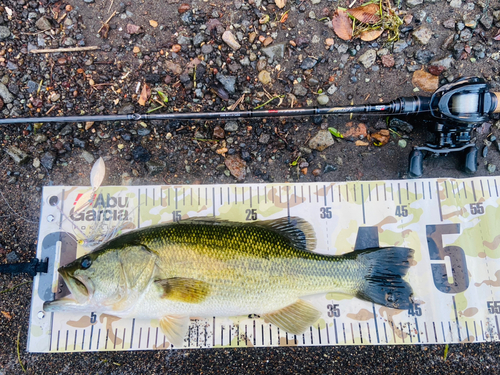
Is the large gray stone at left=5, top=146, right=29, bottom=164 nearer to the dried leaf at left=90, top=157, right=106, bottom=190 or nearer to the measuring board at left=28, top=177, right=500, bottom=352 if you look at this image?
the measuring board at left=28, top=177, right=500, bottom=352

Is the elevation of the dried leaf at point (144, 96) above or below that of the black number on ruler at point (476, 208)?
above

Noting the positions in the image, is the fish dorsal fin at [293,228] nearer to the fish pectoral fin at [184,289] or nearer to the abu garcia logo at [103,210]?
the fish pectoral fin at [184,289]

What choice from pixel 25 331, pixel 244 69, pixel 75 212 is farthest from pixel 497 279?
pixel 25 331

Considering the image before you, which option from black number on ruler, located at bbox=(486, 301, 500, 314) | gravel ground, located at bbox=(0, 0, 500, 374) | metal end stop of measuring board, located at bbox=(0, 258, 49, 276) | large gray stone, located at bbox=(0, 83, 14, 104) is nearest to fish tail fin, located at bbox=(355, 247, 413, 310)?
gravel ground, located at bbox=(0, 0, 500, 374)

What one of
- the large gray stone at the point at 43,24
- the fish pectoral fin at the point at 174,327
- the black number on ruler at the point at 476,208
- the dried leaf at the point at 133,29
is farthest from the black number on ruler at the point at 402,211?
the large gray stone at the point at 43,24

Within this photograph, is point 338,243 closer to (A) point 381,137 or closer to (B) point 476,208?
(A) point 381,137

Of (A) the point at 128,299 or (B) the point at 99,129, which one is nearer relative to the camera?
(A) the point at 128,299

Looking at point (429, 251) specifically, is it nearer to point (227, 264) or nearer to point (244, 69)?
point (227, 264)
